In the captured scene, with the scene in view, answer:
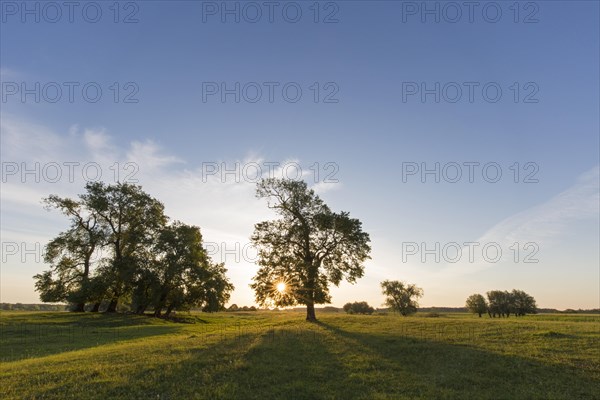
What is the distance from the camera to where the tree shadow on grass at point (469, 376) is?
1602 cm

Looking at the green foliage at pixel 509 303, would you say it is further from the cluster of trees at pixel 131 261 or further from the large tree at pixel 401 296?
the cluster of trees at pixel 131 261

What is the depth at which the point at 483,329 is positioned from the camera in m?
33.9

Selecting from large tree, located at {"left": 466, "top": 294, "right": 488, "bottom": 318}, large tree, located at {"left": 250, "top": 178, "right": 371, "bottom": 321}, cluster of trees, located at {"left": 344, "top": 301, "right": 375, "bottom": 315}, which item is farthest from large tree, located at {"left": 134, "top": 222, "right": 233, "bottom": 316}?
large tree, located at {"left": 466, "top": 294, "right": 488, "bottom": 318}

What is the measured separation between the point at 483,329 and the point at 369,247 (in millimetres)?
14720

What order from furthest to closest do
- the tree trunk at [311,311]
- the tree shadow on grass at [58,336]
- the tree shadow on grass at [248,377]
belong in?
1. the tree trunk at [311,311]
2. the tree shadow on grass at [58,336]
3. the tree shadow on grass at [248,377]

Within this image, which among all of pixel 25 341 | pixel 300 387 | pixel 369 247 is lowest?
pixel 25 341

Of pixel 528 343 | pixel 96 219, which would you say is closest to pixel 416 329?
pixel 528 343

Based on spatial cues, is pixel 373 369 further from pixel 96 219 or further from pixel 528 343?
pixel 96 219

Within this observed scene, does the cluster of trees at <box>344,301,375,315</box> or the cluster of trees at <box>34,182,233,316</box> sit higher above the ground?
the cluster of trees at <box>34,182,233,316</box>

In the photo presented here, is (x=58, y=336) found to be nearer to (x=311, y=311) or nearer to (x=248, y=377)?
(x=311, y=311)

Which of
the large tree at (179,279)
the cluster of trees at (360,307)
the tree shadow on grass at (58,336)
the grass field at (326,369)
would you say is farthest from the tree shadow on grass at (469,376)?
the cluster of trees at (360,307)

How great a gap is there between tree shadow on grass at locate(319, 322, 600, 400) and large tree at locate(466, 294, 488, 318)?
107 m

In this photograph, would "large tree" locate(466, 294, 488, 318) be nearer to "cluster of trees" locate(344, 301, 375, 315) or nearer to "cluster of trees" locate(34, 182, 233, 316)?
"cluster of trees" locate(344, 301, 375, 315)

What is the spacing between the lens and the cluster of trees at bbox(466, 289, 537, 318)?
115250 millimetres
